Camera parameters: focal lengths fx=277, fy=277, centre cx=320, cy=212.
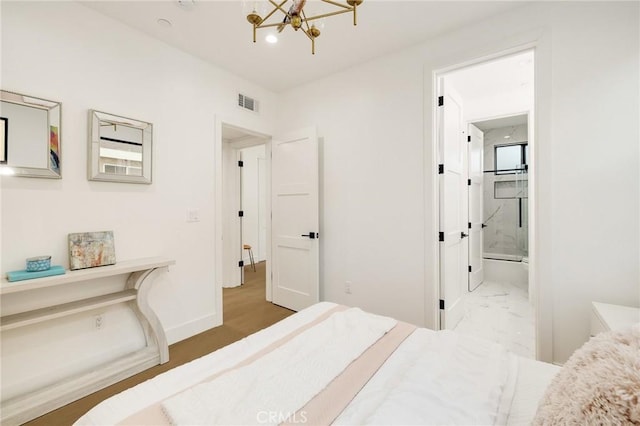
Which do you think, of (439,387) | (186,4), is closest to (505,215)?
(439,387)

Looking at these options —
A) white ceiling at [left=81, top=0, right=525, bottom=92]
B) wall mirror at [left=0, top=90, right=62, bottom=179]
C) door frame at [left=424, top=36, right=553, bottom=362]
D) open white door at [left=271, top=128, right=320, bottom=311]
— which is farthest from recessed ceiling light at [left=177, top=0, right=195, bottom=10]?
door frame at [left=424, top=36, right=553, bottom=362]

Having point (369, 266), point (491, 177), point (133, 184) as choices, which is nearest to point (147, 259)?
point (133, 184)

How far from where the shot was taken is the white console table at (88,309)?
1.68 metres

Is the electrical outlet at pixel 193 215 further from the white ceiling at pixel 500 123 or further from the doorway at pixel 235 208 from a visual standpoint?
the white ceiling at pixel 500 123

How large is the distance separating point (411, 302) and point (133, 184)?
273 cm

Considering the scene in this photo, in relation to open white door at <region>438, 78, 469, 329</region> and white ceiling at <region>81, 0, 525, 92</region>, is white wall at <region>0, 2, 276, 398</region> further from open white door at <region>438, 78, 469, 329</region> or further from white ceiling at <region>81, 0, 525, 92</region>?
open white door at <region>438, 78, 469, 329</region>

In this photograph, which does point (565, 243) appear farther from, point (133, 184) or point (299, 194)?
point (133, 184)

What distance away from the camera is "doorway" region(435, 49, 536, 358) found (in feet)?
8.59

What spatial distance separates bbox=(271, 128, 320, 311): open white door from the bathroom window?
146 inches

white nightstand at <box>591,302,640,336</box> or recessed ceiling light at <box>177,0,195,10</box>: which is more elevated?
recessed ceiling light at <box>177,0,195,10</box>

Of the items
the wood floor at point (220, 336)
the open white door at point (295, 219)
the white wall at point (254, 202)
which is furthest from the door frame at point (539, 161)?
the white wall at point (254, 202)

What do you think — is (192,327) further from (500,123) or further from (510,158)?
(510,158)

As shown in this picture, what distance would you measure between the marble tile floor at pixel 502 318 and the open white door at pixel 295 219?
1.71 meters

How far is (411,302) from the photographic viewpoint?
267cm
